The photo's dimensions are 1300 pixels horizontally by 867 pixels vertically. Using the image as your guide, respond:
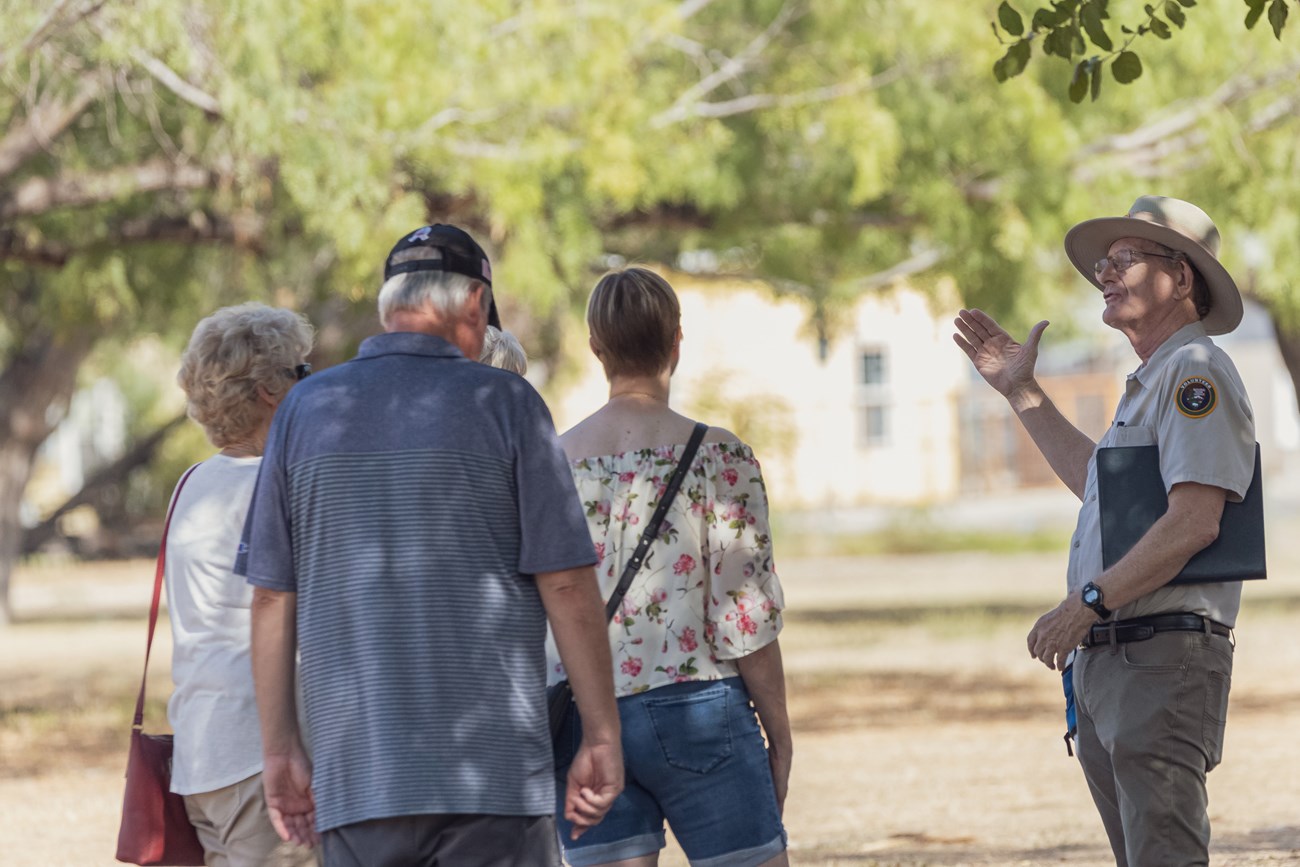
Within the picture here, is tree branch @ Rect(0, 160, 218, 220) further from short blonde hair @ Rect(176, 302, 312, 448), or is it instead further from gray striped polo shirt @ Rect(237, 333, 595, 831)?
gray striped polo shirt @ Rect(237, 333, 595, 831)

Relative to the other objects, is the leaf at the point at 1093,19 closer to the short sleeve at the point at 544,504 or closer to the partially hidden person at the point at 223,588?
the partially hidden person at the point at 223,588

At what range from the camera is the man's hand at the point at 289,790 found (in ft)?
12.0

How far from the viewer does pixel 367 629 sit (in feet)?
11.6

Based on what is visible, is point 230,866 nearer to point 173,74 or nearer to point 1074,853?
point 1074,853

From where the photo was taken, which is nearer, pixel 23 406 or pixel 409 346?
pixel 409 346

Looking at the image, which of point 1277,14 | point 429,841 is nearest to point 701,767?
point 429,841

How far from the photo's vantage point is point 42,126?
37.4 feet

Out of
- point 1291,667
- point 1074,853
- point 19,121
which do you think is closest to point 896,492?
point 1291,667

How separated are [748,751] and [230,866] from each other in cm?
112

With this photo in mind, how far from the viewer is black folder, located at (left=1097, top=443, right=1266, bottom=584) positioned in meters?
4.43

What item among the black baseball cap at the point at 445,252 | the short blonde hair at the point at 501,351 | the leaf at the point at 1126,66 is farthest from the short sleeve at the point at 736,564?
the leaf at the point at 1126,66

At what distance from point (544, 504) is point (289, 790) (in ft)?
2.34

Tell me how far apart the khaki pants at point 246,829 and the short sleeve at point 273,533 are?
0.66m

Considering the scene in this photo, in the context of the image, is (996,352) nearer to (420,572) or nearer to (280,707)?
(420,572)
